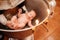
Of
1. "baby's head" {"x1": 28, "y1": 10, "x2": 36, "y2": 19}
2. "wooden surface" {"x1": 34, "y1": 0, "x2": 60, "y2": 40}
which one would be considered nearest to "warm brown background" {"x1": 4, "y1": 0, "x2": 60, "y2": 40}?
"wooden surface" {"x1": 34, "y1": 0, "x2": 60, "y2": 40}

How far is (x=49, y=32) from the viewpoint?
1400 mm

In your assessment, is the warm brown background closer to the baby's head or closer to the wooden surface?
the wooden surface

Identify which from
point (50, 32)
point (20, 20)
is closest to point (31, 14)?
point (20, 20)

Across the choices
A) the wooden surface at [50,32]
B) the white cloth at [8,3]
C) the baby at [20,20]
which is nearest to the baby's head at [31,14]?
the baby at [20,20]

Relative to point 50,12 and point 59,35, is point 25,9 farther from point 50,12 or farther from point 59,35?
point 59,35

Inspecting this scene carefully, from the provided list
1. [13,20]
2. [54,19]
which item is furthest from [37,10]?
[54,19]

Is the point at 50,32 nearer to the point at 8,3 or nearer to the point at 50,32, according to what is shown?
the point at 50,32

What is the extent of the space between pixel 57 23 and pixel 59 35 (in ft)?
0.51

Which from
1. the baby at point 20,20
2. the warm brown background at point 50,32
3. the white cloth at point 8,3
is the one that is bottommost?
the warm brown background at point 50,32

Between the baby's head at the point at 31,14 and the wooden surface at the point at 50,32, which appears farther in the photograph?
the wooden surface at the point at 50,32

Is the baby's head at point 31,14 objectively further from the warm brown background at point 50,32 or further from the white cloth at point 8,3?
the warm brown background at point 50,32

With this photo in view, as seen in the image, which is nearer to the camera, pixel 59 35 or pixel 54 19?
pixel 59 35

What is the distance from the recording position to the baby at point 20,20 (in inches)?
38.3

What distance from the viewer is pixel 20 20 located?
1.03m
